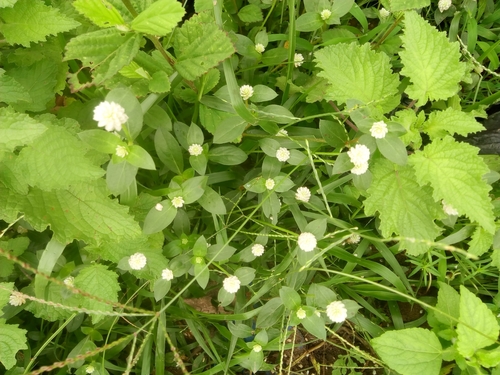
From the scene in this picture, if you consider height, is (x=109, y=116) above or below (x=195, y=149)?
above

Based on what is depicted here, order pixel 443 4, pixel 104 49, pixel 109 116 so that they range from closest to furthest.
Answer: pixel 109 116 → pixel 104 49 → pixel 443 4

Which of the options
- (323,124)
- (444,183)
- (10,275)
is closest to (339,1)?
(323,124)

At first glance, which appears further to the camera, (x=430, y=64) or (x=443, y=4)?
(x=443, y=4)

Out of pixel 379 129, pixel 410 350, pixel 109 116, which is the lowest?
pixel 410 350

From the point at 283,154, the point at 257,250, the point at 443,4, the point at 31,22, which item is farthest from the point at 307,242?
the point at 443,4

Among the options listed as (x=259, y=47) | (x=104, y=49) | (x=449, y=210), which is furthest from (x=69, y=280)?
(x=449, y=210)

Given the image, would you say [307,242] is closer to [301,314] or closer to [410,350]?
[301,314]

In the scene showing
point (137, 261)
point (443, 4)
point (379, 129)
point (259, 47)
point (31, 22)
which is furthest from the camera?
point (443, 4)

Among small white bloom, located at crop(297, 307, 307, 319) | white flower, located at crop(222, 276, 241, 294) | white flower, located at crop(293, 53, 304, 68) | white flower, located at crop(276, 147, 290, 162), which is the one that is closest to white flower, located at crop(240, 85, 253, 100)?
white flower, located at crop(276, 147, 290, 162)
